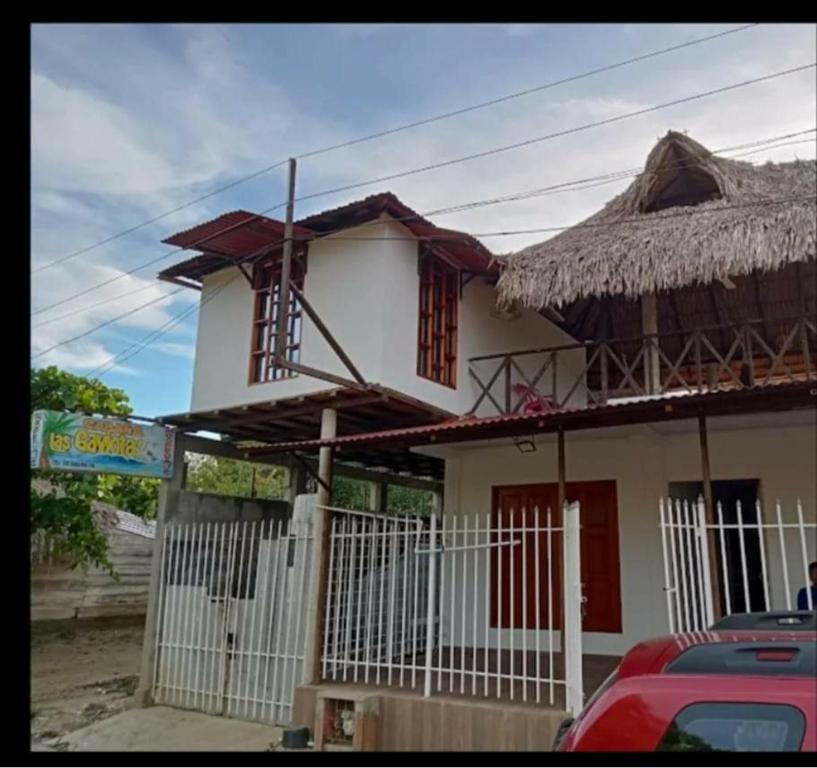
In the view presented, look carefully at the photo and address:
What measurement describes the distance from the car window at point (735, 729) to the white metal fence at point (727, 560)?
3137 millimetres

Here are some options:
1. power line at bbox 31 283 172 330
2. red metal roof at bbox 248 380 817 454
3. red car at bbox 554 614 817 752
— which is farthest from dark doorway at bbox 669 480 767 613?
power line at bbox 31 283 172 330

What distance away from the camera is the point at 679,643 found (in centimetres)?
279

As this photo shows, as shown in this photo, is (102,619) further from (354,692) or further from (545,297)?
(545,297)

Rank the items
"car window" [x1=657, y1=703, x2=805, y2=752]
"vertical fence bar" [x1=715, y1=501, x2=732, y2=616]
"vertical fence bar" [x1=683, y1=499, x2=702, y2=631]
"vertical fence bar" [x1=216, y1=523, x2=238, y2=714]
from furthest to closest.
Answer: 1. "vertical fence bar" [x1=216, y1=523, x2=238, y2=714]
2. "vertical fence bar" [x1=683, y1=499, x2=702, y2=631]
3. "vertical fence bar" [x1=715, y1=501, x2=732, y2=616]
4. "car window" [x1=657, y1=703, x2=805, y2=752]

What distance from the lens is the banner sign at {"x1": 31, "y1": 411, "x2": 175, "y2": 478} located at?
8.86 m

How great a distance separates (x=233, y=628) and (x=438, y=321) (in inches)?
193

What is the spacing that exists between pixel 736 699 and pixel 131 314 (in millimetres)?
10676

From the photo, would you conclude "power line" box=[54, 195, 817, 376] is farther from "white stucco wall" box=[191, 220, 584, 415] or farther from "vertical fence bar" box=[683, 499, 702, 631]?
"vertical fence bar" box=[683, 499, 702, 631]

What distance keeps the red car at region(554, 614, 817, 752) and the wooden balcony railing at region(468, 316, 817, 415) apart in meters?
6.90

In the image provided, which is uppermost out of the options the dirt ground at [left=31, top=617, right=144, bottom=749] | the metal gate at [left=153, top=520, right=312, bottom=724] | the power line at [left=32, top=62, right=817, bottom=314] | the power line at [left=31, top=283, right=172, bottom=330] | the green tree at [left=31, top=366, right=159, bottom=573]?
the power line at [left=32, top=62, right=817, bottom=314]

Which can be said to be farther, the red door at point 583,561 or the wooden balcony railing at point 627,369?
the wooden balcony railing at point 627,369

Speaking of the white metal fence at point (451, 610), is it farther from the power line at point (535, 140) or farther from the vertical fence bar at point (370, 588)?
the power line at point (535, 140)

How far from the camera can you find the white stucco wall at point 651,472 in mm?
8273

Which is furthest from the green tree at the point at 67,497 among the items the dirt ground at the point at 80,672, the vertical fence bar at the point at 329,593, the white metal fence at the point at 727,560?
the white metal fence at the point at 727,560
